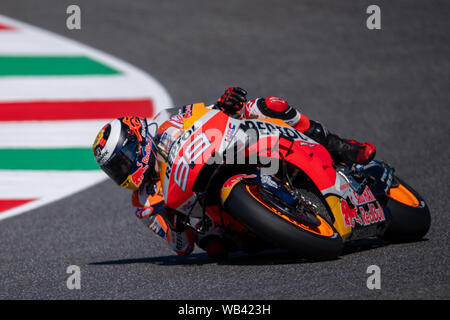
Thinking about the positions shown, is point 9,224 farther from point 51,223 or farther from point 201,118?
point 201,118

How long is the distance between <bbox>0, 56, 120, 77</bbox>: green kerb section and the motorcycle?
6695 mm

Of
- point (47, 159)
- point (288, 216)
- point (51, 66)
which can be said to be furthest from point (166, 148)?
point (51, 66)

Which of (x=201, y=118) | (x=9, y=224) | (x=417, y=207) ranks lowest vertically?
(x=9, y=224)

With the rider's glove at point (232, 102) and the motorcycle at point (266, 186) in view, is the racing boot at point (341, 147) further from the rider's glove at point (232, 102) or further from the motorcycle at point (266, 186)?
the rider's glove at point (232, 102)

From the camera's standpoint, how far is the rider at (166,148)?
4.94m

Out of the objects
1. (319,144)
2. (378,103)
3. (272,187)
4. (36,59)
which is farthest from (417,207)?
(36,59)

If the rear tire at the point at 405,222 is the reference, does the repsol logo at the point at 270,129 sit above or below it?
above

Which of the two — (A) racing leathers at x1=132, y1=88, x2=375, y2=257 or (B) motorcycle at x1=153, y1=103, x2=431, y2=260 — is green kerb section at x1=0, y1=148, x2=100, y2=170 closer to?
(A) racing leathers at x1=132, y1=88, x2=375, y2=257

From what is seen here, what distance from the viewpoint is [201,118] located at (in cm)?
464

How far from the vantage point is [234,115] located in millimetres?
5270

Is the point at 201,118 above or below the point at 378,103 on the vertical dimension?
above

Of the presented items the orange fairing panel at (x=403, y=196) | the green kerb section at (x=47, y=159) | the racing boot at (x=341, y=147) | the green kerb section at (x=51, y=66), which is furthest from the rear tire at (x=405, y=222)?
the green kerb section at (x=51, y=66)

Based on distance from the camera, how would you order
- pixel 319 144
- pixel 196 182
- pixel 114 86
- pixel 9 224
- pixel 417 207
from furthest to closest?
pixel 114 86, pixel 9 224, pixel 417 207, pixel 319 144, pixel 196 182

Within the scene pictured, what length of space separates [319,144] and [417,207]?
103 cm
